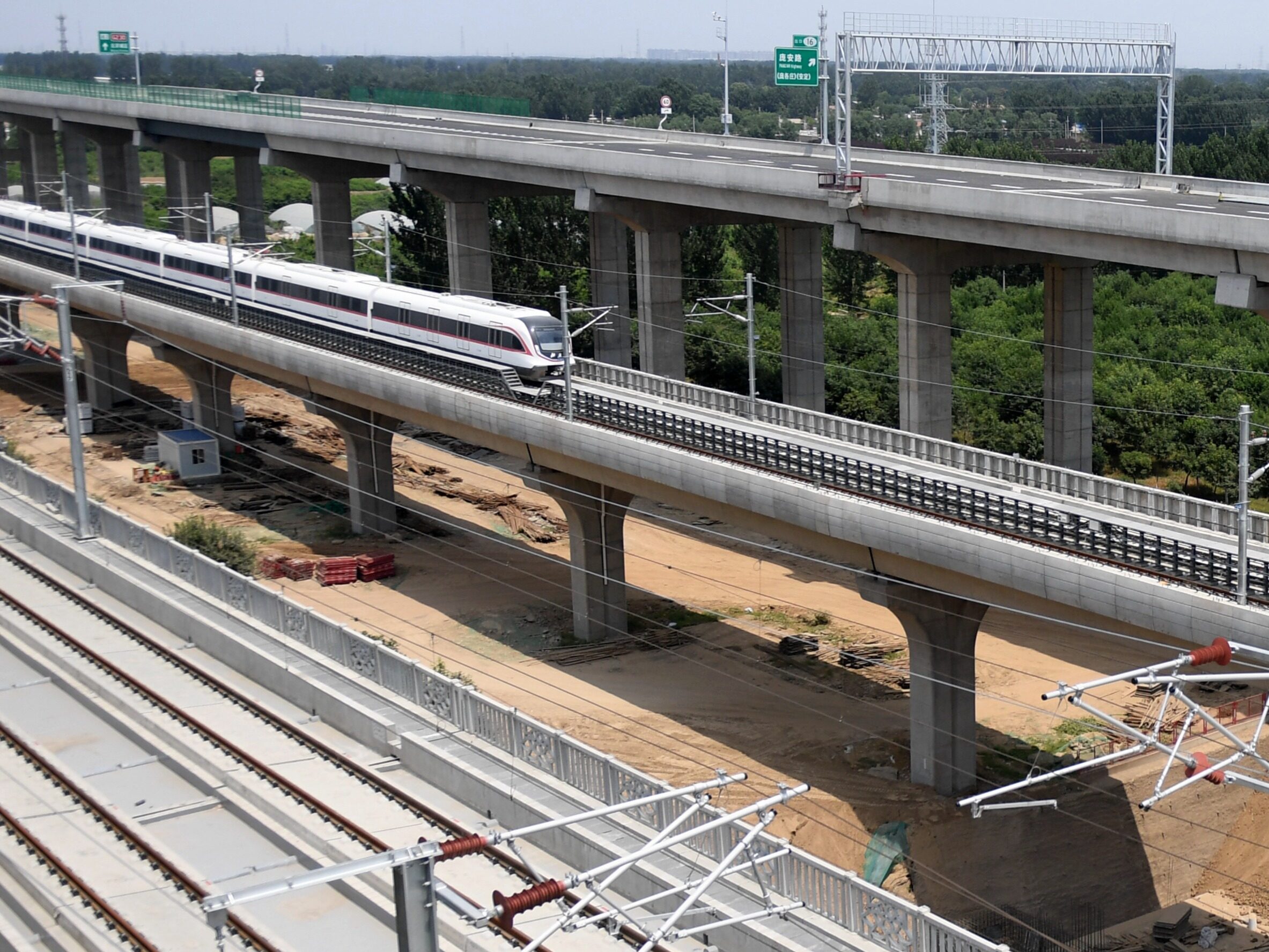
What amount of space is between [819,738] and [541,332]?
14.7 meters

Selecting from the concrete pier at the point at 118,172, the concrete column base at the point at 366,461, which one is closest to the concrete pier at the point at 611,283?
the concrete column base at the point at 366,461

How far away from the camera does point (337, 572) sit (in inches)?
2073

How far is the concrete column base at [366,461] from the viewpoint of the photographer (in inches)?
2240

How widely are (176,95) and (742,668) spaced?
171 ft

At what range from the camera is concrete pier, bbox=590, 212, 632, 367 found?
59.7 m

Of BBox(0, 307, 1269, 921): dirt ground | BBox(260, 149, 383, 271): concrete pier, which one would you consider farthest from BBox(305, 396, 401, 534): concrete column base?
BBox(260, 149, 383, 271): concrete pier

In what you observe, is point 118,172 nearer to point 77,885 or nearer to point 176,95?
point 176,95

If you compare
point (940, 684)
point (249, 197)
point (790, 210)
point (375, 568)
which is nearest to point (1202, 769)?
point (940, 684)

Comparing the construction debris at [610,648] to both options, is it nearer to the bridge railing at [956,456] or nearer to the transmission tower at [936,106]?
the bridge railing at [956,456]

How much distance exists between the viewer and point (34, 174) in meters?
105

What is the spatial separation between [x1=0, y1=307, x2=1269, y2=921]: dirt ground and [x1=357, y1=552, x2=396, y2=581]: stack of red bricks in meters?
0.75

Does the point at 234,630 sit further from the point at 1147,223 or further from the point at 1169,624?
the point at 1147,223

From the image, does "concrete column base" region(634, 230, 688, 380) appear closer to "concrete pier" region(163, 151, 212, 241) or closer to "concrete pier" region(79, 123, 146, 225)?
"concrete pier" region(163, 151, 212, 241)

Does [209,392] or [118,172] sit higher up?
[118,172]
